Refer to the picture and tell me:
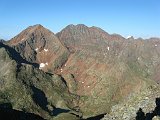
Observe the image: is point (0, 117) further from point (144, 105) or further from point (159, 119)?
point (159, 119)

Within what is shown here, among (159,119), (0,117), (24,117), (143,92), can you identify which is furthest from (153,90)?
(24,117)

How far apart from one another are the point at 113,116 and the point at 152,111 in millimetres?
9869

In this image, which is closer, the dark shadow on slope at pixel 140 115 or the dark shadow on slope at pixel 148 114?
the dark shadow on slope at pixel 148 114

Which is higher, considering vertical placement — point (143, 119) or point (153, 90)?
point (153, 90)

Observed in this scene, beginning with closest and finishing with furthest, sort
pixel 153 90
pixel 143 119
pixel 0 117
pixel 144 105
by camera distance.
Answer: pixel 143 119
pixel 144 105
pixel 153 90
pixel 0 117

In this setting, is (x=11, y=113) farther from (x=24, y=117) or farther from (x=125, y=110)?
(x=125, y=110)

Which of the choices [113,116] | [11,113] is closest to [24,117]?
[11,113]

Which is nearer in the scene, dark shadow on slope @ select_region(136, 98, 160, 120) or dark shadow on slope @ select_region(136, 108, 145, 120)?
dark shadow on slope @ select_region(136, 98, 160, 120)

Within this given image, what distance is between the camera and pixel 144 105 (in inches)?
2938

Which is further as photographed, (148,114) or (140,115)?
(140,115)

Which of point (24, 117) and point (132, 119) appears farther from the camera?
point (24, 117)

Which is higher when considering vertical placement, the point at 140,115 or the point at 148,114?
the point at 148,114

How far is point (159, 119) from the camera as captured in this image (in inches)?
2397

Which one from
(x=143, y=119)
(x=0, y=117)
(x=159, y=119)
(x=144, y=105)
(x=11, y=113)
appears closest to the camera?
(x=159, y=119)
